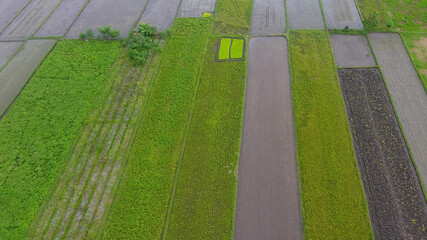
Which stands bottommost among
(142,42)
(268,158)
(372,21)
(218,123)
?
(268,158)

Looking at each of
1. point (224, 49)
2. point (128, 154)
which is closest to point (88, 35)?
point (224, 49)

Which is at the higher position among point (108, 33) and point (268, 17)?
point (268, 17)

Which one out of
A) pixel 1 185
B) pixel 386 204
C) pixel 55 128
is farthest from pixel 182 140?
pixel 386 204

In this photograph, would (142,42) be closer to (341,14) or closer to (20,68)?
(20,68)

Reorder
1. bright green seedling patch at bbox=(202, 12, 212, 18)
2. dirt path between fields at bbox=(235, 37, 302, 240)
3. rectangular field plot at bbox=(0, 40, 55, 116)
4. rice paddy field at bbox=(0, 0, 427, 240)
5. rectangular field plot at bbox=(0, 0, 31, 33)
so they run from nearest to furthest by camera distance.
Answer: dirt path between fields at bbox=(235, 37, 302, 240)
rice paddy field at bbox=(0, 0, 427, 240)
rectangular field plot at bbox=(0, 40, 55, 116)
bright green seedling patch at bbox=(202, 12, 212, 18)
rectangular field plot at bbox=(0, 0, 31, 33)

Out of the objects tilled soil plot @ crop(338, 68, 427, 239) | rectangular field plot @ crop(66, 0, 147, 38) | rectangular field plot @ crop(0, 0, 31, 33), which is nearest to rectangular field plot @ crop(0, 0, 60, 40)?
rectangular field plot @ crop(0, 0, 31, 33)

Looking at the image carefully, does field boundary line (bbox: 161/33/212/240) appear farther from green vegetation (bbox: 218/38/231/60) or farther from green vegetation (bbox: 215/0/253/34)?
green vegetation (bbox: 215/0/253/34)
